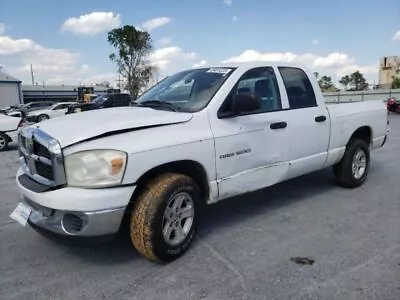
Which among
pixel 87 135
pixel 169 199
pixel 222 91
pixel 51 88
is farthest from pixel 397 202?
pixel 51 88

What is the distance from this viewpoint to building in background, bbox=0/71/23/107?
215 ft

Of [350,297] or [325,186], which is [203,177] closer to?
[350,297]

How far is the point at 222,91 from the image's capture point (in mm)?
4086

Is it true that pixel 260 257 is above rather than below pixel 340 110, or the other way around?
below

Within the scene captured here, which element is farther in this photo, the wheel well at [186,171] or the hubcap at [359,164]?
the hubcap at [359,164]

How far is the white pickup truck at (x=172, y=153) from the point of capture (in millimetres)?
3150

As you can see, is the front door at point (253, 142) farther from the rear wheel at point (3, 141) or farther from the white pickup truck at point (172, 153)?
the rear wheel at point (3, 141)

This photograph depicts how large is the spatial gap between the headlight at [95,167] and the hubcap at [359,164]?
159 inches

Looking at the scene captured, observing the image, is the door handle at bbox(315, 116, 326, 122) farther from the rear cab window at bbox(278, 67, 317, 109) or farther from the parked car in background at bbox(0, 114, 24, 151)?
the parked car in background at bbox(0, 114, 24, 151)

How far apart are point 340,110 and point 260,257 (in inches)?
113

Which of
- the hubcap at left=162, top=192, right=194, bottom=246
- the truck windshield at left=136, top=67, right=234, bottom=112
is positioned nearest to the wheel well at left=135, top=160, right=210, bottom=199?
the hubcap at left=162, top=192, right=194, bottom=246

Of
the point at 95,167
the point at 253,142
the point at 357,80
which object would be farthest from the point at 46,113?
the point at 357,80

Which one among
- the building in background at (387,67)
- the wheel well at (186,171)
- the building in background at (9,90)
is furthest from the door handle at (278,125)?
the building in background at (9,90)

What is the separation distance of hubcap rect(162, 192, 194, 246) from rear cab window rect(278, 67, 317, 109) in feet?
6.38
